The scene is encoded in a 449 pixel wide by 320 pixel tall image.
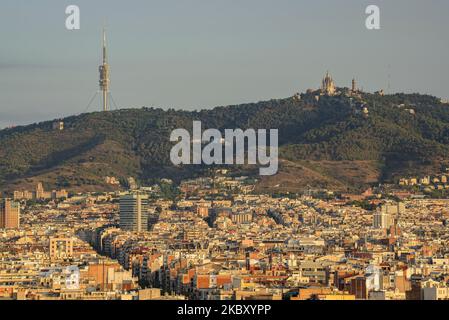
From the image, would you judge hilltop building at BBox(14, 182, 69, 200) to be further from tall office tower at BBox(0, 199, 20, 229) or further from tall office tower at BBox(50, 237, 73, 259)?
tall office tower at BBox(50, 237, 73, 259)

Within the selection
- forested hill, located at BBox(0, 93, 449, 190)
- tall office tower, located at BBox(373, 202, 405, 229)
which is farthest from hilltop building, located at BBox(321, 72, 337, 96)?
tall office tower, located at BBox(373, 202, 405, 229)

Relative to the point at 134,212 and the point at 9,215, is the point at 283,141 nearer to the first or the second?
the point at 9,215

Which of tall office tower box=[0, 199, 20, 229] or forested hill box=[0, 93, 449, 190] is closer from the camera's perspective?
tall office tower box=[0, 199, 20, 229]

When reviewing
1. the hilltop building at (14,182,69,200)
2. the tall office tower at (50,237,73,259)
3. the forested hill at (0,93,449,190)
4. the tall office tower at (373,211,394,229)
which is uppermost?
the forested hill at (0,93,449,190)

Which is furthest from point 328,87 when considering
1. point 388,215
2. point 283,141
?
point 388,215

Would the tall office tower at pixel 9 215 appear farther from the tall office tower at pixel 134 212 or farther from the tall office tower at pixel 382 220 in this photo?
the tall office tower at pixel 382 220
